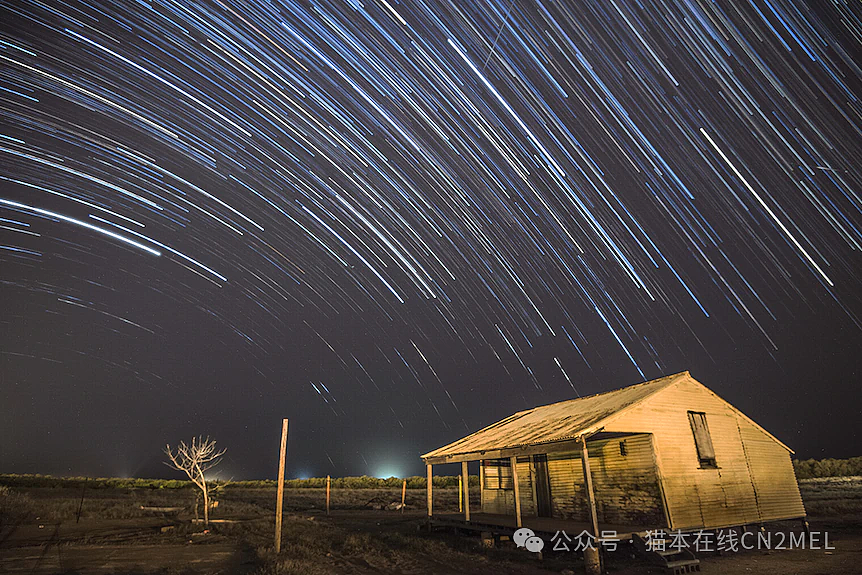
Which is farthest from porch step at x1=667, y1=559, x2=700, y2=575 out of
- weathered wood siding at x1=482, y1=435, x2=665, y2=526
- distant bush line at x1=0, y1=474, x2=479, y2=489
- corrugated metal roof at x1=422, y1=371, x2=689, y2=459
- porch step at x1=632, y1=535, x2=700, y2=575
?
distant bush line at x1=0, y1=474, x2=479, y2=489

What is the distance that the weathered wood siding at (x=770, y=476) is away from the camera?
651 inches

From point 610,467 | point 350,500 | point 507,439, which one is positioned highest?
point 507,439

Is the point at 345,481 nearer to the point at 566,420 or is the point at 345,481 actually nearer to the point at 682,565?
the point at 566,420

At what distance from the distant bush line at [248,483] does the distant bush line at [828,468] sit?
3476 cm

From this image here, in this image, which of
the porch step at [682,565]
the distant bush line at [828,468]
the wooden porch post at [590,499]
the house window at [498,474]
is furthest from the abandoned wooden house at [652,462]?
the distant bush line at [828,468]

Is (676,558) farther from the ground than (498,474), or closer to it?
closer to it

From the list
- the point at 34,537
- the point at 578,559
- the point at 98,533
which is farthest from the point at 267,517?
the point at 578,559

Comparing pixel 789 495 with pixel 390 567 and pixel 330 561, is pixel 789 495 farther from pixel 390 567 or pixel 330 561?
pixel 330 561

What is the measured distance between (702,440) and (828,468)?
47.9 m

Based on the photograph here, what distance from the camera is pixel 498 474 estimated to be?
22.7 meters

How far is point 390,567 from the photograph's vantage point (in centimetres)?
1276

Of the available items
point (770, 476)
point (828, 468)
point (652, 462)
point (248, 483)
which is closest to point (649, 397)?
point (652, 462)

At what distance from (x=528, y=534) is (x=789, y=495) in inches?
424

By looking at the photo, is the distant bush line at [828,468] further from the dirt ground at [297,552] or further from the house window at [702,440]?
the house window at [702,440]
